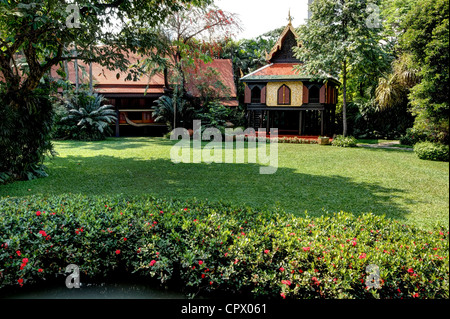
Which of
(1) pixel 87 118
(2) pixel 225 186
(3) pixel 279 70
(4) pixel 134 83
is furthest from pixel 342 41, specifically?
(1) pixel 87 118

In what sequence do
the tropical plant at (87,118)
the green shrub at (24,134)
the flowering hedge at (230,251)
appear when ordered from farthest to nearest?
the tropical plant at (87,118)
the green shrub at (24,134)
the flowering hedge at (230,251)

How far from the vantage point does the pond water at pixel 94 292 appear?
353 cm

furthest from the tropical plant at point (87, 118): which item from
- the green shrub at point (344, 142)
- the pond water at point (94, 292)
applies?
the pond water at point (94, 292)

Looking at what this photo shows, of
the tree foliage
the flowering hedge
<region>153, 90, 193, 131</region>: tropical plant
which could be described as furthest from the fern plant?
the flowering hedge

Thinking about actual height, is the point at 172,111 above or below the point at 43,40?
below

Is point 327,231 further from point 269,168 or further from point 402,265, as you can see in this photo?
point 269,168

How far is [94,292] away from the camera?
3604 mm

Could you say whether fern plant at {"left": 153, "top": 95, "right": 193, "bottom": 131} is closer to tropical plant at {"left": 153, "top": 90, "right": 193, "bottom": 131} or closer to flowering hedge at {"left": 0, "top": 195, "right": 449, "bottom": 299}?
tropical plant at {"left": 153, "top": 90, "right": 193, "bottom": 131}

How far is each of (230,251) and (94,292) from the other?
56.7 inches

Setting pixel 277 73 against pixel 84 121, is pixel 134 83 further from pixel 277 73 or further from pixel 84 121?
pixel 277 73

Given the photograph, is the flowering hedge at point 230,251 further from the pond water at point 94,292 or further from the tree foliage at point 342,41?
the tree foliage at point 342,41

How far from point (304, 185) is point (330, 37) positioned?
12211 mm

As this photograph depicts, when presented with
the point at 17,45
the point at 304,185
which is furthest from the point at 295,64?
the point at 17,45

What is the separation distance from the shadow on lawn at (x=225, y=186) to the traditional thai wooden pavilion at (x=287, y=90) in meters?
11.1
